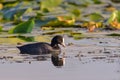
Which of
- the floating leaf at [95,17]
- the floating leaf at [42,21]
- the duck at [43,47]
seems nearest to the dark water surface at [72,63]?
the duck at [43,47]

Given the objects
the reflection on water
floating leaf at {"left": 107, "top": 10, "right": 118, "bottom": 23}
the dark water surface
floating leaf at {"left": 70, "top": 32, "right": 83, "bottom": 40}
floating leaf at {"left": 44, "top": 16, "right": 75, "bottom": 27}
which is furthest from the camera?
floating leaf at {"left": 44, "top": 16, "right": 75, "bottom": 27}

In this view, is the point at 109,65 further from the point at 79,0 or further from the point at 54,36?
the point at 79,0

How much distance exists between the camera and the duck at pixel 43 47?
1162 cm

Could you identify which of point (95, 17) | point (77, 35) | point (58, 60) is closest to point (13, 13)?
point (95, 17)

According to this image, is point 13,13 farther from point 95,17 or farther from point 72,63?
point 72,63

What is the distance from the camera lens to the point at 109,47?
12062 mm

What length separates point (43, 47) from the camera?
11.8m

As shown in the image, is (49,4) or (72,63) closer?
(72,63)

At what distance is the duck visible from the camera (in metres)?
11.6

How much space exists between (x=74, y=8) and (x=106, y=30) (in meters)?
3.32

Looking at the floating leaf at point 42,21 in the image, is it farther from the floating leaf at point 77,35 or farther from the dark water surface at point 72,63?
the dark water surface at point 72,63

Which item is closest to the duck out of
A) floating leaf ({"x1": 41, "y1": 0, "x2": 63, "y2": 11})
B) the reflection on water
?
the reflection on water

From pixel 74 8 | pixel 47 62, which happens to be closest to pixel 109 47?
pixel 47 62

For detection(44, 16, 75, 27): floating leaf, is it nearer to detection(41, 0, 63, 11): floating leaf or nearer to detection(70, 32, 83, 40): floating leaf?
detection(70, 32, 83, 40): floating leaf
